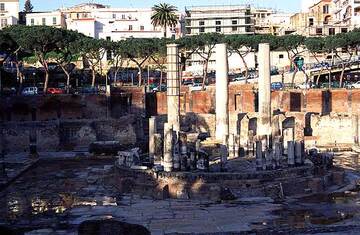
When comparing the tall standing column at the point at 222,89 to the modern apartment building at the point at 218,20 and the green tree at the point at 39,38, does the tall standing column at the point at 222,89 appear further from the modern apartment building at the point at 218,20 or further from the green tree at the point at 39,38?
the modern apartment building at the point at 218,20

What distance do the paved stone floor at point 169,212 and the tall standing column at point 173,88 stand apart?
492cm

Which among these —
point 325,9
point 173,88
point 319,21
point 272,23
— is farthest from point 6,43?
point 325,9

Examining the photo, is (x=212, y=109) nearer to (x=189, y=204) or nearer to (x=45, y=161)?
(x=45, y=161)

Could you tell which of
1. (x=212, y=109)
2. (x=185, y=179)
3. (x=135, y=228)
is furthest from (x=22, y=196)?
(x=212, y=109)

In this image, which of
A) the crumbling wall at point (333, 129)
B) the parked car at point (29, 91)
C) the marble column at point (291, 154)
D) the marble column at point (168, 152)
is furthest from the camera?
the parked car at point (29, 91)

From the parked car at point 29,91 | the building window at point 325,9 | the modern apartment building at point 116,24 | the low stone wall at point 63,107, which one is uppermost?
the building window at point 325,9

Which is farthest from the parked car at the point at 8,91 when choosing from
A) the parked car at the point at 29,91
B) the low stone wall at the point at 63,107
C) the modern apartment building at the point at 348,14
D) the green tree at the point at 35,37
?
the modern apartment building at the point at 348,14

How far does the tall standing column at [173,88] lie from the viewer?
34906 millimetres

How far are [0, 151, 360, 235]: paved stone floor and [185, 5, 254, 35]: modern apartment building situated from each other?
64.5 m

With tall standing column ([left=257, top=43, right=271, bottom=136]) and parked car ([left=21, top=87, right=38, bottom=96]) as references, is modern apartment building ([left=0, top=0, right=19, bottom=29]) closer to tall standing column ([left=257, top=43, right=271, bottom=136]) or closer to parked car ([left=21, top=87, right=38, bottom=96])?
parked car ([left=21, top=87, right=38, bottom=96])

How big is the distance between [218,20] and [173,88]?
63629 mm

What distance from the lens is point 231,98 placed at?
58.8 meters

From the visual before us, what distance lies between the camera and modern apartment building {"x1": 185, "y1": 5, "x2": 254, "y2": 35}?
316 feet

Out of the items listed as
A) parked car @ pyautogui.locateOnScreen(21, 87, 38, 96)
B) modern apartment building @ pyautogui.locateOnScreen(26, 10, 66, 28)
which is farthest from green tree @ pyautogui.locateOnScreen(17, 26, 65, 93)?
modern apartment building @ pyautogui.locateOnScreen(26, 10, 66, 28)
